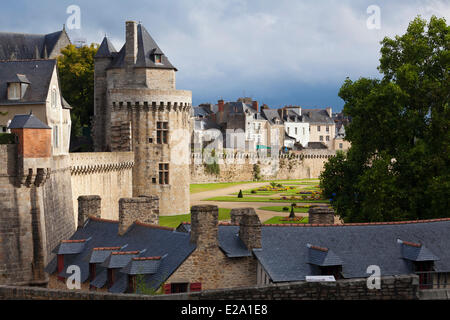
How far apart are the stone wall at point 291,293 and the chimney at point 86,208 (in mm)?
12836

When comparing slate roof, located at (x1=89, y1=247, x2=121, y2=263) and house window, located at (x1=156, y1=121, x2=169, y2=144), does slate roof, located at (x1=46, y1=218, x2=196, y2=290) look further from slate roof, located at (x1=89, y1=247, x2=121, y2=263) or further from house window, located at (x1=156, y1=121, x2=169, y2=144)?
house window, located at (x1=156, y1=121, x2=169, y2=144)

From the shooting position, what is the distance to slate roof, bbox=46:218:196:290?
18.9m

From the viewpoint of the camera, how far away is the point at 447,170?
2900 centimetres

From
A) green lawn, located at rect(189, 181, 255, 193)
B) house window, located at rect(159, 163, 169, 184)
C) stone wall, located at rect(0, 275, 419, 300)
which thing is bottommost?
green lawn, located at rect(189, 181, 255, 193)

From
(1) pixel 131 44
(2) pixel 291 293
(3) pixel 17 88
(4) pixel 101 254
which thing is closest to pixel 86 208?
(4) pixel 101 254

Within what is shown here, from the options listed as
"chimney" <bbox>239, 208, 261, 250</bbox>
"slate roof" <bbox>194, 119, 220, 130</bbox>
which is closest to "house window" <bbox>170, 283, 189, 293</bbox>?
"chimney" <bbox>239, 208, 261, 250</bbox>

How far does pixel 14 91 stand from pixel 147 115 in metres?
14.6

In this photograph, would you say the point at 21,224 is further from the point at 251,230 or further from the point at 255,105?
the point at 255,105

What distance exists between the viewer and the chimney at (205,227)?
61.9 feet

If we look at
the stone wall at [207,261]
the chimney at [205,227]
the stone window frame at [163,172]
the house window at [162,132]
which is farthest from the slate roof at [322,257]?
the house window at [162,132]

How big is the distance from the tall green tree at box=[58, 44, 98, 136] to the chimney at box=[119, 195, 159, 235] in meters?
27.5

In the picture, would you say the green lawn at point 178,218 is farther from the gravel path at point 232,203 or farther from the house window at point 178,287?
the house window at point 178,287
